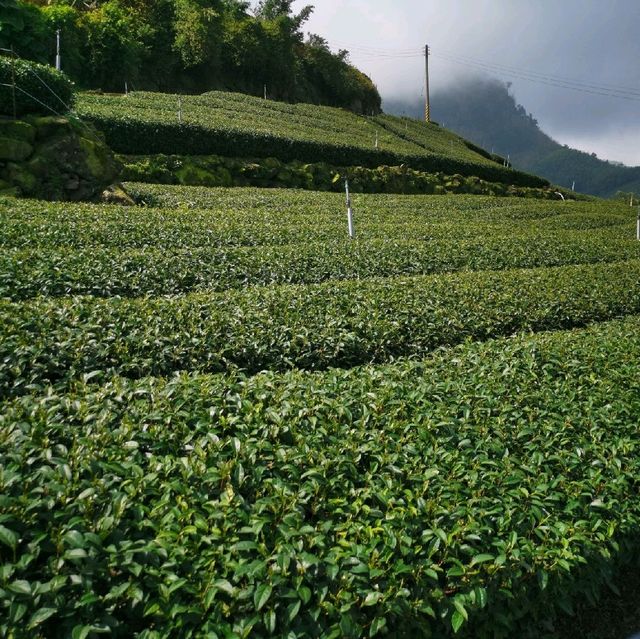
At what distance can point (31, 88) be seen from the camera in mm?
12797

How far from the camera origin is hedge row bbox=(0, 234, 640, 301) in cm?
699

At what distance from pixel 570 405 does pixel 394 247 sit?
6.80 m

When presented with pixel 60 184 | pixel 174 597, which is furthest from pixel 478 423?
pixel 60 184

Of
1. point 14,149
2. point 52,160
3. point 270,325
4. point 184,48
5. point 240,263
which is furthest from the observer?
point 184,48

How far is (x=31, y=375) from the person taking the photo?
4.44 metres

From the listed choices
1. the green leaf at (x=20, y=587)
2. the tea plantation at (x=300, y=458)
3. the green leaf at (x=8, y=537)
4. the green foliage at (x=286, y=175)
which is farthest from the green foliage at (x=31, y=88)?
the green leaf at (x=20, y=587)

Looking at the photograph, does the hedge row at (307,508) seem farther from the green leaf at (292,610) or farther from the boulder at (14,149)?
the boulder at (14,149)

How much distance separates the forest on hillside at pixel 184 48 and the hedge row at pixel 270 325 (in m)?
12.4

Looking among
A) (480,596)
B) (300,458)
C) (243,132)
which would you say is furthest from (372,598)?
(243,132)

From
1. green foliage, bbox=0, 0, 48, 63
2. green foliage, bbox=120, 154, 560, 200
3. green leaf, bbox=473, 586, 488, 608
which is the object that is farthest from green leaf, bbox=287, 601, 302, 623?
green foliage, bbox=120, 154, 560, 200

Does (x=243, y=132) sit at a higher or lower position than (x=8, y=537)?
higher

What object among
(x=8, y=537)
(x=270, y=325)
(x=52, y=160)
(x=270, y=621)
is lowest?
(x=270, y=621)

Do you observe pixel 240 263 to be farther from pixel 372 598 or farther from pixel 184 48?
pixel 184 48

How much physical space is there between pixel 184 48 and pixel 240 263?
114 feet
